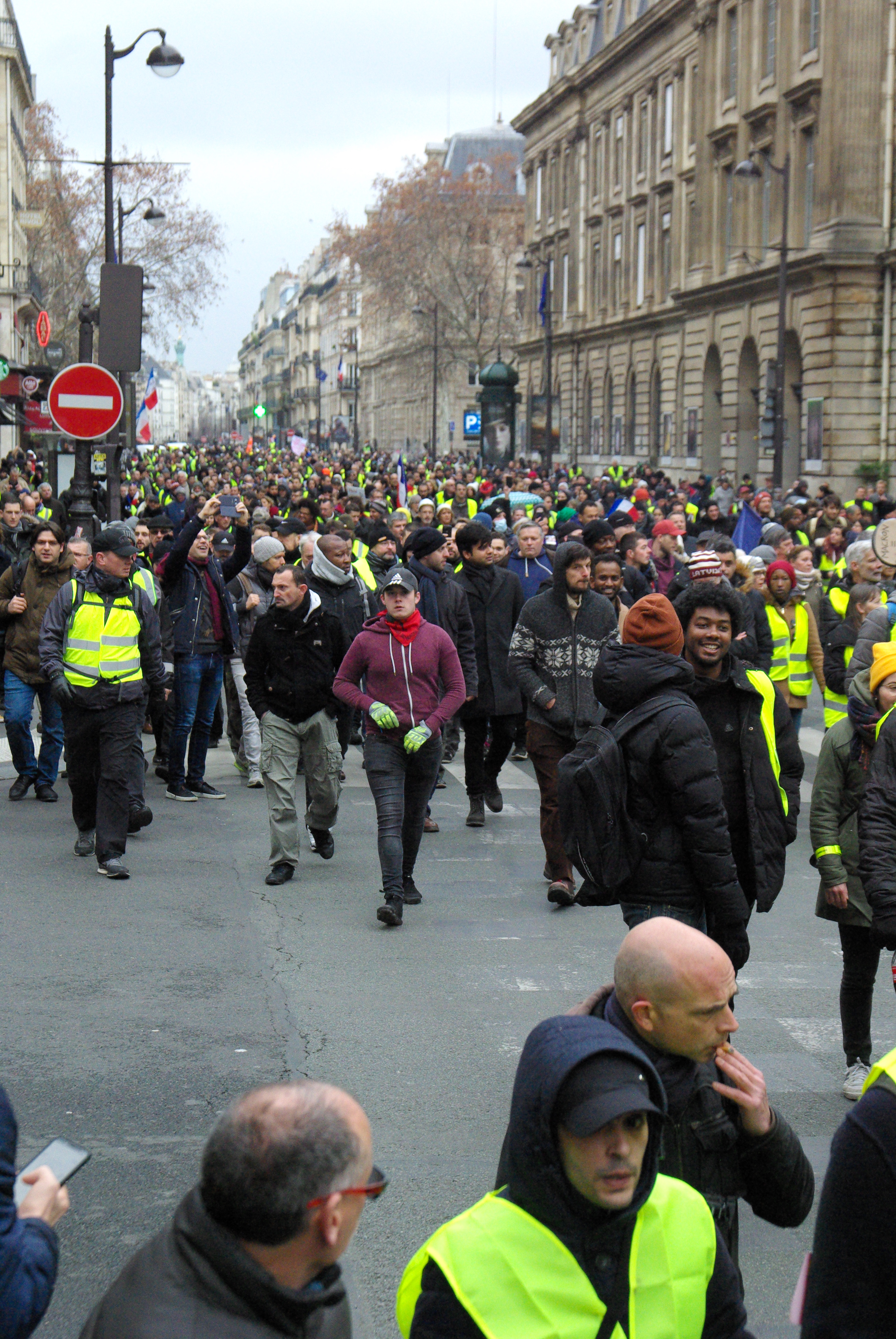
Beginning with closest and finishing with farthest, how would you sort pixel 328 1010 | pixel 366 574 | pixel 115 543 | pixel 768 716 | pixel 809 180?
pixel 768 716 → pixel 328 1010 → pixel 115 543 → pixel 366 574 → pixel 809 180

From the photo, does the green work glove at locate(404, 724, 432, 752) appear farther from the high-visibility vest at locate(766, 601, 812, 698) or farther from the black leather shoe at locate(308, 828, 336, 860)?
the high-visibility vest at locate(766, 601, 812, 698)

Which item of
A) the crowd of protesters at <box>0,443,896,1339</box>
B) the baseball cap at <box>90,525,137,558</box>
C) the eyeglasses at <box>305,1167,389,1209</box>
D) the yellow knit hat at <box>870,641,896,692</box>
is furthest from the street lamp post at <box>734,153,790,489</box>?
the eyeglasses at <box>305,1167,389,1209</box>

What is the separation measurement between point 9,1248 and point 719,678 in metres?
3.09

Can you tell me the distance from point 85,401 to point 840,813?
8.84 metres

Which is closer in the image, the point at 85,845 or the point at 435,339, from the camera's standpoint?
the point at 85,845

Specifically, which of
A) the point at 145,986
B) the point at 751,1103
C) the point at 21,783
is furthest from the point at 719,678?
the point at 21,783

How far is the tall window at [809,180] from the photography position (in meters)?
40.2

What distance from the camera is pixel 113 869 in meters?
8.53

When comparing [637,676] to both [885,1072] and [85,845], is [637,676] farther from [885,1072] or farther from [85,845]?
[85,845]

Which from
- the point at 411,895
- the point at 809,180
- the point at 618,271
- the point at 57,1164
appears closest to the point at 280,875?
Answer: the point at 411,895

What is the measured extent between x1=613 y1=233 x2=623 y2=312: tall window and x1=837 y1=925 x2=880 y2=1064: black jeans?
56739 millimetres

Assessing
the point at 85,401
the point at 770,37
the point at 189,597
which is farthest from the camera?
the point at 770,37

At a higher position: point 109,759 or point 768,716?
point 768,716

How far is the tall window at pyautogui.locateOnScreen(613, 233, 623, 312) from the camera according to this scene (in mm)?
60719
